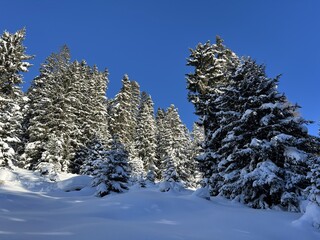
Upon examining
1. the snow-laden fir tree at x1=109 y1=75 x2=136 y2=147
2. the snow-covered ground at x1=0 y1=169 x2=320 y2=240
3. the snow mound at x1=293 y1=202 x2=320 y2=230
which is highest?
the snow-laden fir tree at x1=109 y1=75 x2=136 y2=147

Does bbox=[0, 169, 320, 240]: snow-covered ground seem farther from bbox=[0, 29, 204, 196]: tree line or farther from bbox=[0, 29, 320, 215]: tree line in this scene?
bbox=[0, 29, 204, 196]: tree line

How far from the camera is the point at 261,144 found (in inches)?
615

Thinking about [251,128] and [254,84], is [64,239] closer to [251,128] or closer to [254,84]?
[251,128]

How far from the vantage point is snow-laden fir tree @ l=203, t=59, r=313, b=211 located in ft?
48.8

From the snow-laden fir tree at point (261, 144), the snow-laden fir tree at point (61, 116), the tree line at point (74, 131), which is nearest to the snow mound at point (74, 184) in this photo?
the tree line at point (74, 131)

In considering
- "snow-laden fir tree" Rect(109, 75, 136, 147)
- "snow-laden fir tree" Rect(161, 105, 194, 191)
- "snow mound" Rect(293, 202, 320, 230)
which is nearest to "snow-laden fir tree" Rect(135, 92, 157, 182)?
"snow-laden fir tree" Rect(109, 75, 136, 147)

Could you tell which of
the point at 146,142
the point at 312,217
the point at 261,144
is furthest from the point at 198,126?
the point at 312,217

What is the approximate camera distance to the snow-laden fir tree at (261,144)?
14867mm

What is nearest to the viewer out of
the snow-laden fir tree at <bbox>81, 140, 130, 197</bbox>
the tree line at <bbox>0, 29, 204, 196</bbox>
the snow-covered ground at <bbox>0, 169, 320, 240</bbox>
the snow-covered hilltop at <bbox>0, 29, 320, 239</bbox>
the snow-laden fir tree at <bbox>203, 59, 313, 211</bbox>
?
the snow-covered ground at <bbox>0, 169, 320, 240</bbox>

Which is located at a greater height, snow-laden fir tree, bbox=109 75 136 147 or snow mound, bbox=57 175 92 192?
snow-laden fir tree, bbox=109 75 136 147

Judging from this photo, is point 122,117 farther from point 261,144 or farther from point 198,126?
point 261,144

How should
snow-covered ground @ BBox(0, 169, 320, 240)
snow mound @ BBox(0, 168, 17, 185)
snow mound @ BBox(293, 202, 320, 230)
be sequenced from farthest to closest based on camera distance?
1. snow mound @ BBox(0, 168, 17, 185)
2. snow mound @ BBox(293, 202, 320, 230)
3. snow-covered ground @ BBox(0, 169, 320, 240)

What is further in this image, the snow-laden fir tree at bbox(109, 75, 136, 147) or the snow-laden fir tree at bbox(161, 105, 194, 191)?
the snow-laden fir tree at bbox(109, 75, 136, 147)

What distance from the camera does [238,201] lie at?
643 inches
